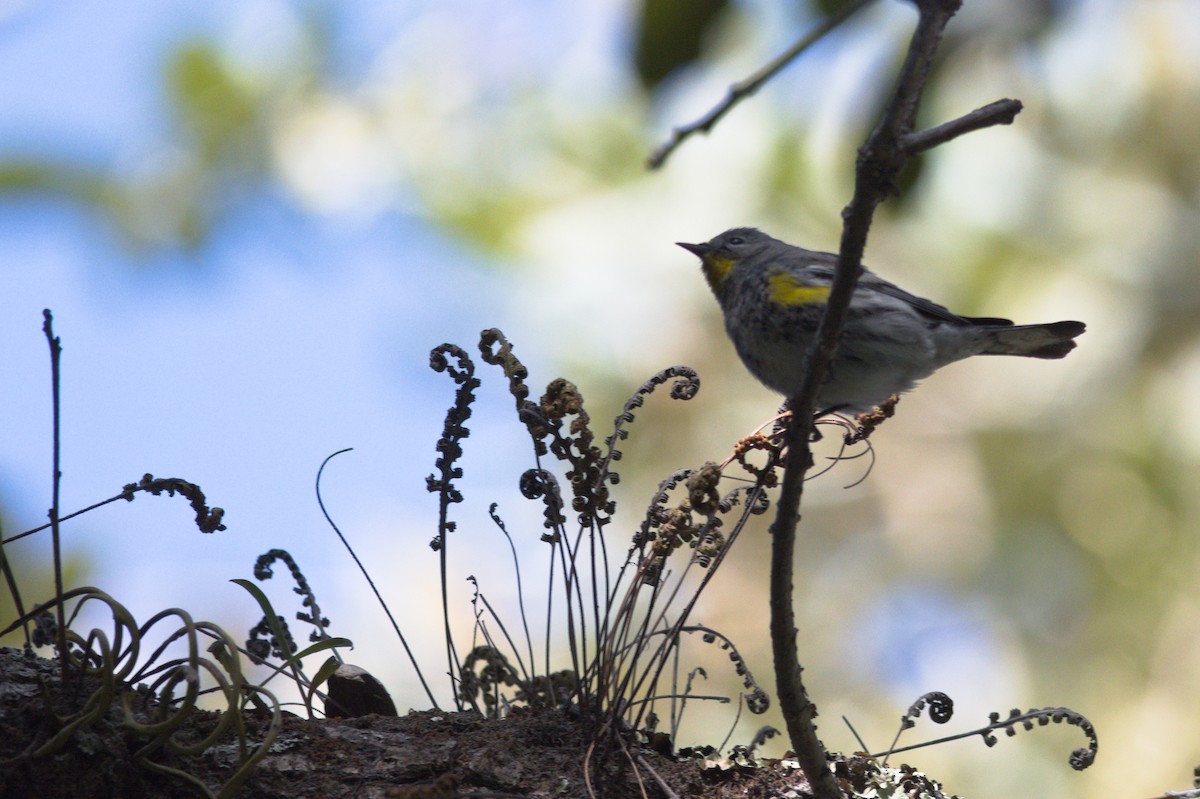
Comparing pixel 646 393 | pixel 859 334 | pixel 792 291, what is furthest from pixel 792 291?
pixel 646 393

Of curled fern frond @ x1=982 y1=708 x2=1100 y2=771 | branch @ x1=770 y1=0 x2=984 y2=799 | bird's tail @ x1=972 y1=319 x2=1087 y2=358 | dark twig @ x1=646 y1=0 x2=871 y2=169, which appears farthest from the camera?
bird's tail @ x1=972 y1=319 x2=1087 y2=358

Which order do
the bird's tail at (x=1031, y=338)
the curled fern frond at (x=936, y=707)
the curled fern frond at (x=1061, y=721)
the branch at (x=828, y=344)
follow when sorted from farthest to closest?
1. the bird's tail at (x=1031, y=338)
2. the curled fern frond at (x=936, y=707)
3. the curled fern frond at (x=1061, y=721)
4. the branch at (x=828, y=344)

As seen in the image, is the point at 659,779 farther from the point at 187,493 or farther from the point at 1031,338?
the point at 1031,338

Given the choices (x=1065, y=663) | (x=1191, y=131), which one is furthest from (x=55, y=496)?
(x=1191, y=131)

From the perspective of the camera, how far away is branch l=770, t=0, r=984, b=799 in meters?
1.97

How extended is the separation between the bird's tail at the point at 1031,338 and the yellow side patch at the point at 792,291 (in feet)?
2.38

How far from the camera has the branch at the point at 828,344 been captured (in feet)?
6.47

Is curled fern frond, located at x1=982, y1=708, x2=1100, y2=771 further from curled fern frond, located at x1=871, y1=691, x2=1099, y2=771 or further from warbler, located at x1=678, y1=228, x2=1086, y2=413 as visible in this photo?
warbler, located at x1=678, y1=228, x2=1086, y2=413

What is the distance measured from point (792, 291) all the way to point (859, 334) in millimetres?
291

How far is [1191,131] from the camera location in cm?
873

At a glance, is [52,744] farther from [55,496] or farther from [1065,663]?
[1065,663]

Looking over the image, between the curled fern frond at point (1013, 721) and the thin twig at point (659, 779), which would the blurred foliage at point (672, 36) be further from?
the curled fern frond at point (1013, 721)

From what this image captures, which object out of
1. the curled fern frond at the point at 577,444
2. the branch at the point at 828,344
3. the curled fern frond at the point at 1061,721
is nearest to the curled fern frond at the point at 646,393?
the curled fern frond at the point at 577,444

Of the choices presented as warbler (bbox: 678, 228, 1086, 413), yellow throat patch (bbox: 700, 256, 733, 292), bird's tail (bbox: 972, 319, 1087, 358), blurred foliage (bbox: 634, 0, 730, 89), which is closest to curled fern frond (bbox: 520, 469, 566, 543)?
blurred foliage (bbox: 634, 0, 730, 89)
